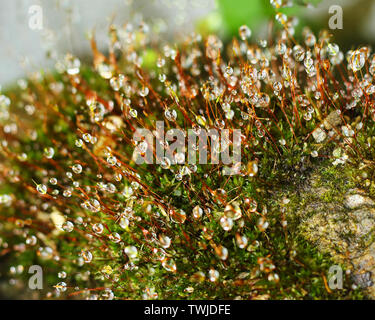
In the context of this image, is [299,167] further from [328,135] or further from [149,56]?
[149,56]

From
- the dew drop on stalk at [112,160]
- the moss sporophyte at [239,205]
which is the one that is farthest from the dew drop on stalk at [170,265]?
the dew drop on stalk at [112,160]

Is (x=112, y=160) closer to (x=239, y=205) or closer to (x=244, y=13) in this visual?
(x=239, y=205)

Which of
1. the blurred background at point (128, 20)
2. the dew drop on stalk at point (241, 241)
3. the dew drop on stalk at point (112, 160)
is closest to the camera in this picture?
the dew drop on stalk at point (241, 241)

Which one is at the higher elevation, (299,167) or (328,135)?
(328,135)

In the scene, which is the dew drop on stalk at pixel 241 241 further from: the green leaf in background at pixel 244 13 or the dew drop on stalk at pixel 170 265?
the green leaf in background at pixel 244 13

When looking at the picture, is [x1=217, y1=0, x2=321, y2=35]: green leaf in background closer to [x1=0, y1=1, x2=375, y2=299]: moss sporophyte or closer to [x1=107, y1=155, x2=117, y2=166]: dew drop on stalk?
[x1=0, y1=1, x2=375, y2=299]: moss sporophyte

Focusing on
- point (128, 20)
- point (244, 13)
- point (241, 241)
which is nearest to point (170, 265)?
point (241, 241)
